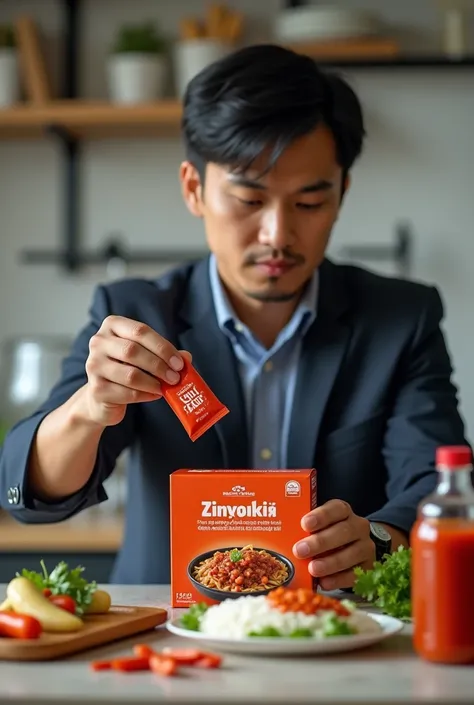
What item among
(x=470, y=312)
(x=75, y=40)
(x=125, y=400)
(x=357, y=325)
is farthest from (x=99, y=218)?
(x=125, y=400)

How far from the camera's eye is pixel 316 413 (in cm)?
185

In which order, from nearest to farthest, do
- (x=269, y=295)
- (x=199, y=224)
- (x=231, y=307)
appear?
(x=269, y=295) < (x=231, y=307) < (x=199, y=224)

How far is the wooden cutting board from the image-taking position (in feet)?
3.54

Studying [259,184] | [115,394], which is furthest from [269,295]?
[115,394]

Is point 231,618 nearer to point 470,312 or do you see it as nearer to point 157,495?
point 157,495

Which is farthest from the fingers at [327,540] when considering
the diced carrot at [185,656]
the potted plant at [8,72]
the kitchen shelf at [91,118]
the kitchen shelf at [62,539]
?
the potted plant at [8,72]

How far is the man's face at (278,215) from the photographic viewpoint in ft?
5.80

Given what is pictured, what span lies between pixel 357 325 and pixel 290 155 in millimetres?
344

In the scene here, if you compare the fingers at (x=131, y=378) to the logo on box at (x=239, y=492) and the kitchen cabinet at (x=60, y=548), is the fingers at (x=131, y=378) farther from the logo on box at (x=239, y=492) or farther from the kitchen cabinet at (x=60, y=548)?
the kitchen cabinet at (x=60, y=548)

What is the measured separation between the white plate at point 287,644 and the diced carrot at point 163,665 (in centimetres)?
6

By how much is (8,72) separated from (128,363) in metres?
1.72

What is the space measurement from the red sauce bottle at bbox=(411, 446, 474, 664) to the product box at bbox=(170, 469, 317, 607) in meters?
0.29

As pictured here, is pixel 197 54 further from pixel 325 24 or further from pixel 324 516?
pixel 324 516

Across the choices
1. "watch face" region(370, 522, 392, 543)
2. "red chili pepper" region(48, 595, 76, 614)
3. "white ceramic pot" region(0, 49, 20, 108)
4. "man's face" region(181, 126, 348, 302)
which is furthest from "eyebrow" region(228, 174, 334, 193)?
"white ceramic pot" region(0, 49, 20, 108)
